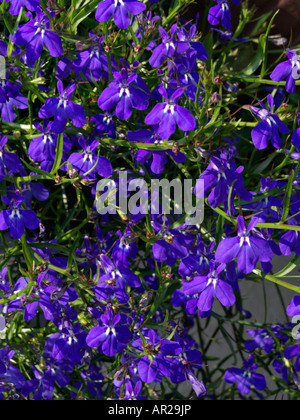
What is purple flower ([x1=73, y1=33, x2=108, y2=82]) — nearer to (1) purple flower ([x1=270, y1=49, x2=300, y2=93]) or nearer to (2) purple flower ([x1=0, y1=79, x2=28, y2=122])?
(2) purple flower ([x1=0, y1=79, x2=28, y2=122])

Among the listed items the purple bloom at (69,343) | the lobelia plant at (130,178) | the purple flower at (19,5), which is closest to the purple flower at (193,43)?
the lobelia plant at (130,178)

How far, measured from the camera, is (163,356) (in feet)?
2.98

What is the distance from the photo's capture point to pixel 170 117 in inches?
30.8

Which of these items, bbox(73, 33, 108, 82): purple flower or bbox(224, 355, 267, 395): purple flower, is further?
bbox(224, 355, 267, 395): purple flower

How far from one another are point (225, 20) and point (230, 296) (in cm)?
43

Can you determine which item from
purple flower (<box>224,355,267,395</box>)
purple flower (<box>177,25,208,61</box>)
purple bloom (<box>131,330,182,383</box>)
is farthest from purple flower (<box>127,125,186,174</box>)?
purple flower (<box>224,355,267,395</box>)

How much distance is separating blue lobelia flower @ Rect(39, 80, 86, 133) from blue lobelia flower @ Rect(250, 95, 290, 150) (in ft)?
0.76

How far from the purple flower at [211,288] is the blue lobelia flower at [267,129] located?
175 mm

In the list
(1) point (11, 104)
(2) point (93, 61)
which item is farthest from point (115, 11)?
(1) point (11, 104)

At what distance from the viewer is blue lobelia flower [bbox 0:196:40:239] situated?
857mm

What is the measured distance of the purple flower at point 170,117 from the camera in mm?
771

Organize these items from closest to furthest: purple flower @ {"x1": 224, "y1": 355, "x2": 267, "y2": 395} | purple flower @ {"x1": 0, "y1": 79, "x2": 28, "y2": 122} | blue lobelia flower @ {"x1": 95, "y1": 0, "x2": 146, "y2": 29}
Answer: blue lobelia flower @ {"x1": 95, "y1": 0, "x2": 146, "y2": 29} < purple flower @ {"x1": 0, "y1": 79, "x2": 28, "y2": 122} < purple flower @ {"x1": 224, "y1": 355, "x2": 267, "y2": 395}

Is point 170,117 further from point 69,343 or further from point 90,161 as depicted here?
point 69,343

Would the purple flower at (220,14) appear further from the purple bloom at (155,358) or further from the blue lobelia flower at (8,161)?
the purple bloom at (155,358)
